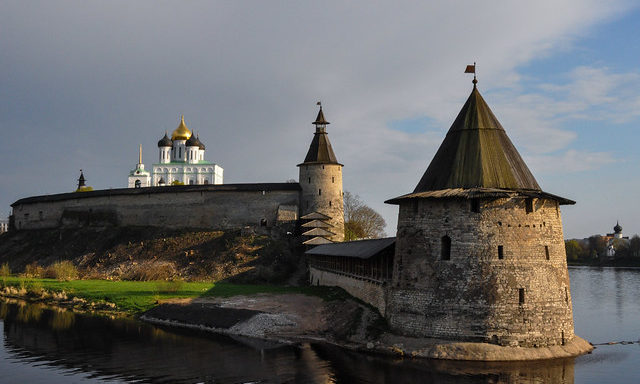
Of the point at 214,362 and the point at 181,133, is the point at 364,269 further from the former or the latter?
the point at 181,133

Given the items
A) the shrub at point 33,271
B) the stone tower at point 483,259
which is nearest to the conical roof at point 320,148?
the shrub at point 33,271

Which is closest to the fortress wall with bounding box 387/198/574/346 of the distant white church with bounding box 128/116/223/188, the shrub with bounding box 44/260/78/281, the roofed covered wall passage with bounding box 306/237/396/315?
the roofed covered wall passage with bounding box 306/237/396/315

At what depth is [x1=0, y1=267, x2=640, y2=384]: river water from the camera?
49.3 ft

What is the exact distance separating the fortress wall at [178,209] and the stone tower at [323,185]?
132 centimetres

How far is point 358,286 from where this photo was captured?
23281 millimetres

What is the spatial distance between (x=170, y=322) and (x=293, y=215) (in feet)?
59.9

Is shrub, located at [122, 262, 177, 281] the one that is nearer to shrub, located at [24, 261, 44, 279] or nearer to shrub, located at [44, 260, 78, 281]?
shrub, located at [44, 260, 78, 281]

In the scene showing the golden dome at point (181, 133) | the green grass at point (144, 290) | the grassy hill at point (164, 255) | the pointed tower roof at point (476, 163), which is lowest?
the green grass at point (144, 290)

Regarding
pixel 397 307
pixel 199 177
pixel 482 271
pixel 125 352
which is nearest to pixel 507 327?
pixel 482 271

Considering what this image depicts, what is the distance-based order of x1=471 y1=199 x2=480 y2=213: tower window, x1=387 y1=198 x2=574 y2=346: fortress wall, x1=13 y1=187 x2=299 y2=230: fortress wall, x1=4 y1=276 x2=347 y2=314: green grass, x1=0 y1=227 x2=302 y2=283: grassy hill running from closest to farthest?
x1=387 y1=198 x2=574 y2=346: fortress wall, x1=471 y1=199 x2=480 y2=213: tower window, x1=4 y1=276 x2=347 y2=314: green grass, x1=0 y1=227 x2=302 y2=283: grassy hill, x1=13 y1=187 x2=299 y2=230: fortress wall

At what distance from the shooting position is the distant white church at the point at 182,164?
72938 millimetres

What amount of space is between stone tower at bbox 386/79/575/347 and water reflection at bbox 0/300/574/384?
1241mm

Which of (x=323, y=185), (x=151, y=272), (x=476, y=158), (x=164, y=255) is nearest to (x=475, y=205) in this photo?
(x=476, y=158)

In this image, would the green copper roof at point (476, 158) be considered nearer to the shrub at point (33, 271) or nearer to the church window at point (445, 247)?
the church window at point (445, 247)
